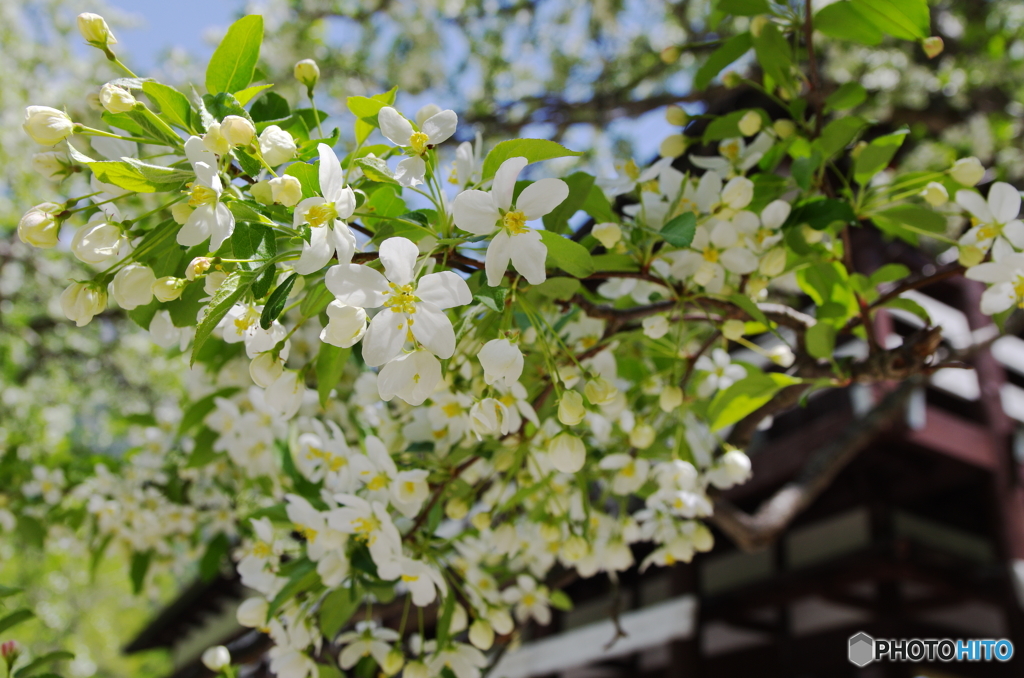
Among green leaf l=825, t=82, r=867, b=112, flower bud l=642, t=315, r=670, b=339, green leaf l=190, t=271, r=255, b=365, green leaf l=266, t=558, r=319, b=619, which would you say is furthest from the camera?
green leaf l=825, t=82, r=867, b=112

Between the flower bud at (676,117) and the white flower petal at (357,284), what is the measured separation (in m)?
0.80

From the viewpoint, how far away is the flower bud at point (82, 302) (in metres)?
0.84

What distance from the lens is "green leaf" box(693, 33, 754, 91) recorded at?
135cm

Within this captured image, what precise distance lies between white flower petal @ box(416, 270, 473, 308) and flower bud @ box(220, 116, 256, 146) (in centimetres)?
→ 22

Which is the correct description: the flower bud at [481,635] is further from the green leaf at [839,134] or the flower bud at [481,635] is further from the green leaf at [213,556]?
the green leaf at [213,556]

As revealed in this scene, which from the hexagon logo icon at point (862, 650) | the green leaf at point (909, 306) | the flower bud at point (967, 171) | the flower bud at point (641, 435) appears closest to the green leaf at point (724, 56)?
the flower bud at point (967, 171)

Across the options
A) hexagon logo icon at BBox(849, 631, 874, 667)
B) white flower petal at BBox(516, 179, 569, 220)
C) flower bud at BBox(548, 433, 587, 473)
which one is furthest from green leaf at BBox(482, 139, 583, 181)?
hexagon logo icon at BBox(849, 631, 874, 667)

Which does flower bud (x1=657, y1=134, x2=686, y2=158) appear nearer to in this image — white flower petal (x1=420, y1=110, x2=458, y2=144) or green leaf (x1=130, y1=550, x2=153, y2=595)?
white flower petal (x1=420, y1=110, x2=458, y2=144)

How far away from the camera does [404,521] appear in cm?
127

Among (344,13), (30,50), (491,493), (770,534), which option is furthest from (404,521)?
(30,50)

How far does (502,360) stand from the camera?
809 mm

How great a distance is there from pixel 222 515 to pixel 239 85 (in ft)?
5.79

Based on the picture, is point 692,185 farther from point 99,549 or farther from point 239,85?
point 99,549

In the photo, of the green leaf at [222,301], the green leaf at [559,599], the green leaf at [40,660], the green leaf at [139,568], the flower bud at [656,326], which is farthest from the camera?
the green leaf at [139,568]
